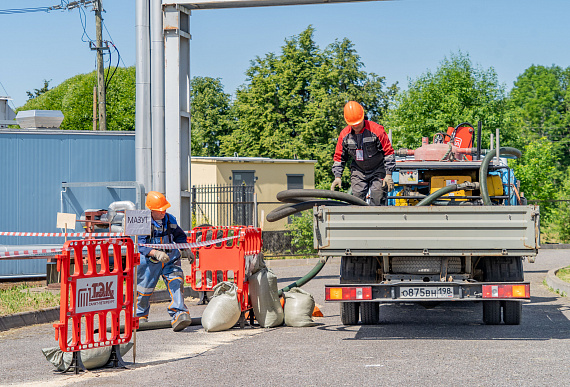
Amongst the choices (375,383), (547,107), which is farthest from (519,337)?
(547,107)

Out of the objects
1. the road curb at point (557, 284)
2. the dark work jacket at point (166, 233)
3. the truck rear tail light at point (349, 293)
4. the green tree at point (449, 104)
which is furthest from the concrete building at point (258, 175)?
the truck rear tail light at point (349, 293)

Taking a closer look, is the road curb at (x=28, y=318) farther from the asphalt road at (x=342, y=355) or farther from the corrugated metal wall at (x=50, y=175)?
the corrugated metal wall at (x=50, y=175)

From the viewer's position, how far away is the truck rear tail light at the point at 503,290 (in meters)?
8.41

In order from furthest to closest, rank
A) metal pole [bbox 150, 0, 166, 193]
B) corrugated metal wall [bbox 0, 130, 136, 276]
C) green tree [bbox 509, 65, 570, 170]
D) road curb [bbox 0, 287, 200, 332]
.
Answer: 1. green tree [bbox 509, 65, 570, 170]
2. corrugated metal wall [bbox 0, 130, 136, 276]
3. metal pole [bbox 150, 0, 166, 193]
4. road curb [bbox 0, 287, 200, 332]

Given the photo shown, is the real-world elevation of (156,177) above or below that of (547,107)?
below

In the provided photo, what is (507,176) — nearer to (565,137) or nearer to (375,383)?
(375,383)

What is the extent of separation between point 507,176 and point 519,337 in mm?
3782

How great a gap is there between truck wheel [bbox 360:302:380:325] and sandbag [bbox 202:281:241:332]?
1.52 m

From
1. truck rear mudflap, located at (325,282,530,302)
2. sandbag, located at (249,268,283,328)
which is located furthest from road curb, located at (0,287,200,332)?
truck rear mudflap, located at (325,282,530,302)

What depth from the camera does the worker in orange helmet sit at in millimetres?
9938

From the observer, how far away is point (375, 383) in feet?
20.5

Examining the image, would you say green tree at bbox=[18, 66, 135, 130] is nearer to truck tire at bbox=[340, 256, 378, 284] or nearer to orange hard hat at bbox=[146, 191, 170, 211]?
orange hard hat at bbox=[146, 191, 170, 211]

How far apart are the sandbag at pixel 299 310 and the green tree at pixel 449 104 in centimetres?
2497

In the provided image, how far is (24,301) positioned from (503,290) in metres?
7.27
